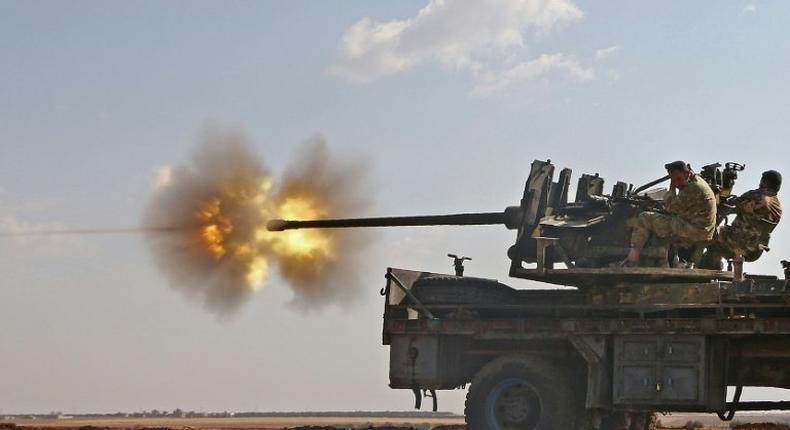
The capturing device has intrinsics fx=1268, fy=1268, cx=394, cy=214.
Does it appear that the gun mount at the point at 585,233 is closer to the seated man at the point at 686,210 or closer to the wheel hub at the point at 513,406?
the seated man at the point at 686,210

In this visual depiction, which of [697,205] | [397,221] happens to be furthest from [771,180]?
[397,221]

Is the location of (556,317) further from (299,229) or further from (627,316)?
(299,229)

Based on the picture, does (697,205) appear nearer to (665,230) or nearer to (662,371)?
(665,230)

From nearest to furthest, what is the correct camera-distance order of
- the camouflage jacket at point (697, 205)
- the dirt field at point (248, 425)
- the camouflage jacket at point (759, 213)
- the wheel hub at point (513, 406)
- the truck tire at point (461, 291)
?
the camouflage jacket at point (697, 205)
the wheel hub at point (513, 406)
the camouflage jacket at point (759, 213)
the truck tire at point (461, 291)
the dirt field at point (248, 425)

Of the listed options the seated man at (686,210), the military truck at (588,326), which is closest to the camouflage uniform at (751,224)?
the military truck at (588,326)

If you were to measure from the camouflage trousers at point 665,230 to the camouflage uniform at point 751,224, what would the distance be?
85 centimetres

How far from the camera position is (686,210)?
16.3 metres

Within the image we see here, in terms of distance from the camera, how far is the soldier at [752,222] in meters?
16.9

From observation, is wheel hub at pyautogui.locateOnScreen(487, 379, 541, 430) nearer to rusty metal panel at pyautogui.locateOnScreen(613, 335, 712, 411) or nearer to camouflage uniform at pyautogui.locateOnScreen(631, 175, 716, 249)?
rusty metal panel at pyautogui.locateOnScreen(613, 335, 712, 411)

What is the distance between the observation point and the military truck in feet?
50.9

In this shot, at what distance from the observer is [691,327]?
15531mm

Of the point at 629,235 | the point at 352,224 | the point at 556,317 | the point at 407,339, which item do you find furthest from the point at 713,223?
the point at 352,224

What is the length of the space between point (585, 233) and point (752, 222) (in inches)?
87.2

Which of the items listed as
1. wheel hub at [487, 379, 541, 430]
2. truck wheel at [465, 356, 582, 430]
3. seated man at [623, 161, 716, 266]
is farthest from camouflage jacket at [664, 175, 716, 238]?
wheel hub at [487, 379, 541, 430]
